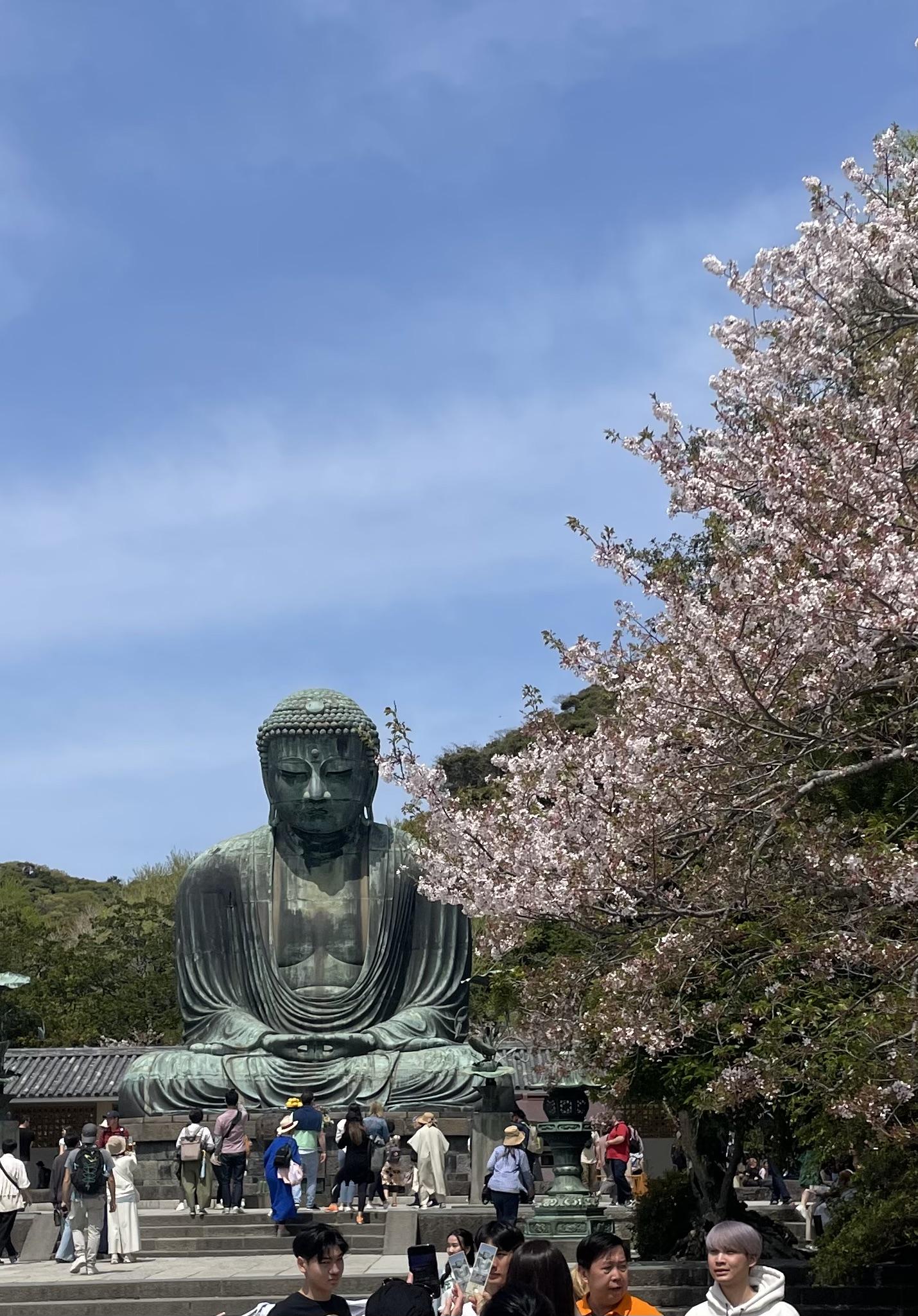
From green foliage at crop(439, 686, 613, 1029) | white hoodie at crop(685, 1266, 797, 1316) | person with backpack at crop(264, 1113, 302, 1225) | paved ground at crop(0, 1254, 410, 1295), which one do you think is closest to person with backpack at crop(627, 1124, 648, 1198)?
green foliage at crop(439, 686, 613, 1029)

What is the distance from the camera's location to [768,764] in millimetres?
10062

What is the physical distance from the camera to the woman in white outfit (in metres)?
15.4

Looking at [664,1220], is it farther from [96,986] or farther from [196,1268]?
[96,986]

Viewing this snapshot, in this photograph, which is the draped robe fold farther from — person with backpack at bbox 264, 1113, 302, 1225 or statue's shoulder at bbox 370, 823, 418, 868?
person with backpack at bbox 264, 1113, 302, 1225

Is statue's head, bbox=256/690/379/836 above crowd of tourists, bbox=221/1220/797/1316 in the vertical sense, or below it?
above

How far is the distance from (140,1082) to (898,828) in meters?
12.3

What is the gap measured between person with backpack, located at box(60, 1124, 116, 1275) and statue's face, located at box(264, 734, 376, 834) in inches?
280

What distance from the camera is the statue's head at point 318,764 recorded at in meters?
22.1

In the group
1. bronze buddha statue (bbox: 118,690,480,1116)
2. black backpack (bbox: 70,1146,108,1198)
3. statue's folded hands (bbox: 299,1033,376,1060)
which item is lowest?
black backpack (bbox: 70,1146,108,1198)

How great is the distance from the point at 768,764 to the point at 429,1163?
8.80 m

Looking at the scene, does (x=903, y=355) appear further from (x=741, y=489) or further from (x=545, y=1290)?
(x=545, y=1290)

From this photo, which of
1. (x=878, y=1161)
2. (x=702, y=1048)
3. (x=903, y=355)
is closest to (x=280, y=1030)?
(x=702, y=1048)

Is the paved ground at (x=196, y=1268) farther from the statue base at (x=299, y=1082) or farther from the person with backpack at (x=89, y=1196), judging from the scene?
the statue base at (x=299, y=1082)

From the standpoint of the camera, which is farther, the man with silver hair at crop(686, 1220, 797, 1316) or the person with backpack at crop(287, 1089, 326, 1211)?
the person with backpack at crop(287, 1089, 326, 1211)
